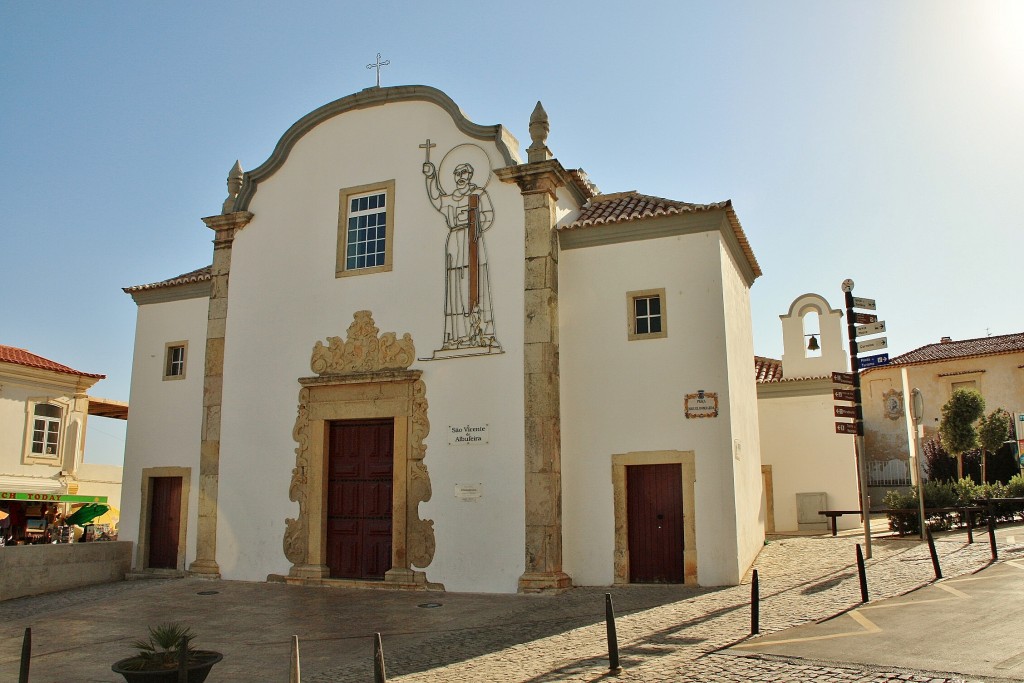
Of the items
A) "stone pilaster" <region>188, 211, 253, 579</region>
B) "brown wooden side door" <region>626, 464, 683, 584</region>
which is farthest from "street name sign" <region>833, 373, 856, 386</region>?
"stone pilaster" <region>188, 211, 253, 579</region>

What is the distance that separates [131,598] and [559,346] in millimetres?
8066

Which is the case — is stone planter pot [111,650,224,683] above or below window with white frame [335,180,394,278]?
below

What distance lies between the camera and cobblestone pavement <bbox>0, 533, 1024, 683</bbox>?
24.6 ft

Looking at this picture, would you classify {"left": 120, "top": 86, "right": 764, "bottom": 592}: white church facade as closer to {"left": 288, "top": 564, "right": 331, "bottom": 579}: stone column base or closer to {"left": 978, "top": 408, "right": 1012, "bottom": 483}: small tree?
{"left": 288, "top": 564, "right": 331, "bottom": 579}: stone column base

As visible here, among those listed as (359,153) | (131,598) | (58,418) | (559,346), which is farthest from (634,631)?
(58,418)

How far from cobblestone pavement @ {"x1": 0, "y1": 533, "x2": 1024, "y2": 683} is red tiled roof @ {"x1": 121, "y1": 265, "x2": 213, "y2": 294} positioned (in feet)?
20.5

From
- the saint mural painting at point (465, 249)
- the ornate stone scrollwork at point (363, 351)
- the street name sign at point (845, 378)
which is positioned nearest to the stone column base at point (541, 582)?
the saint mural painting at point (465, 249)

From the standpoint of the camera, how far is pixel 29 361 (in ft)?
89.6

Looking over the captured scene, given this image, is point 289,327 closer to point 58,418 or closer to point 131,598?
point 131,598

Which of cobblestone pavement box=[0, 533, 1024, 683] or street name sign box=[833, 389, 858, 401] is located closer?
cobblestone pavement box=[0, 533, 1024, 683]

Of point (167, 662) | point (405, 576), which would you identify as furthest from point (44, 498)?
point (167, 662)

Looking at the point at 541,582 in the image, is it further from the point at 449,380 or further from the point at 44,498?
the point at 44,498

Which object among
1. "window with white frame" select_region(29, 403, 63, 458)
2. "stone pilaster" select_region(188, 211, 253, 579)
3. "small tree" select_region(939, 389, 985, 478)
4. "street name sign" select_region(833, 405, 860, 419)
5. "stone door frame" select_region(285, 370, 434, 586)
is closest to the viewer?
"street name sign" select_region(833, 405, 860, 419)

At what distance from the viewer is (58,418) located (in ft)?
91.6
